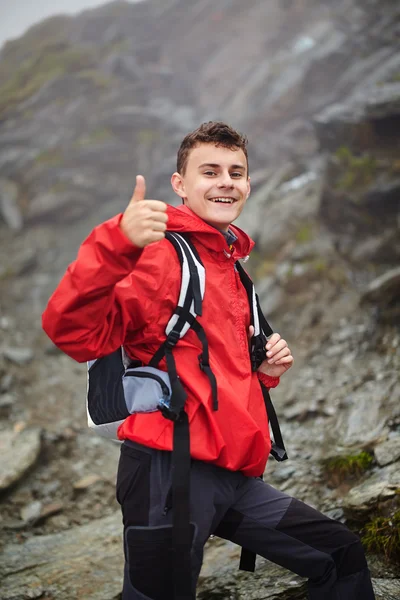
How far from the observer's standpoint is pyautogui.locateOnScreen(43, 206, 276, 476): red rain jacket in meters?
2.36

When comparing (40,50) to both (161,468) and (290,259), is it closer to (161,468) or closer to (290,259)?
(290,259)

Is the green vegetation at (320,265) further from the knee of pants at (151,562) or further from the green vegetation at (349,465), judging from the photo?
the knee of pants at (151,562)

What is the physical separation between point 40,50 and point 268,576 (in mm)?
28095

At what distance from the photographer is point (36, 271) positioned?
16078 mm

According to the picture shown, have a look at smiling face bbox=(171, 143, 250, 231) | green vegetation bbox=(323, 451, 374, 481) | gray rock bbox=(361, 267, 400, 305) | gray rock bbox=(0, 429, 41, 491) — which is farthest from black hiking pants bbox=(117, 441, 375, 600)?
gray rock bbox=(361, 267, 400, 305)

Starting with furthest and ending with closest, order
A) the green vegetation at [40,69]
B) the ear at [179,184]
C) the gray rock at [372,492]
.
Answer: the green vegetation at [40,69]
the gray rock at [372,492]
the ear at [179,184]

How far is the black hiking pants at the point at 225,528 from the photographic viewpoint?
2594 millimetres

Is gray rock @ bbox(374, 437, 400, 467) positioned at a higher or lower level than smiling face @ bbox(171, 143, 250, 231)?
lower

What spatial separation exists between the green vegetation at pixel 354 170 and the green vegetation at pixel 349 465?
8.63 meters

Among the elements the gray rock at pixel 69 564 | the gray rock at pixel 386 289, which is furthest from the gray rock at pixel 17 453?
the gray rock at pixel 386 289

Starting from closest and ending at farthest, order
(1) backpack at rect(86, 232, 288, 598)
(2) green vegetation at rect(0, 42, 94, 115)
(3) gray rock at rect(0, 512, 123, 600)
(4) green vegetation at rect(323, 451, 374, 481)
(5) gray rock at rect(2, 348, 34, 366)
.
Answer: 1. (1) backpack at rect(86, 232, 288, 598)
2. (3) gray rock at rect(0, 512, 123, 600)
3. (4) green vegetation at rect(323, 451, 374, 481)
4. (5) gray rock at rect(2, 348, 34, 366)
5. (2) green vegetation at rect(0, 42, 94, 115)

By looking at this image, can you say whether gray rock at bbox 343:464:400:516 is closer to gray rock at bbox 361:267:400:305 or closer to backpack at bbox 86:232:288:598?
backpack at bbox 86:232:288:598

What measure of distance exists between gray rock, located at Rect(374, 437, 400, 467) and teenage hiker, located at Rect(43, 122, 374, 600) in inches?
89.7

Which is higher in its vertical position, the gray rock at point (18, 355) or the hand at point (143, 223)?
the hand at point (143, 223)
